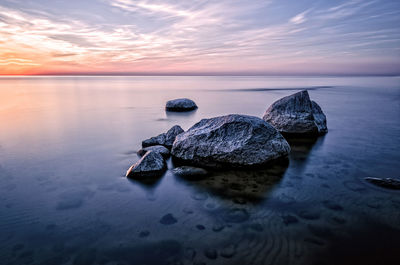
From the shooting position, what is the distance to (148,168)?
593cm

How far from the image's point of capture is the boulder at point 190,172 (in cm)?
589

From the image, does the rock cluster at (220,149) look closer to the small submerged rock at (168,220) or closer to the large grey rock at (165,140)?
the large grey rock at (165,140)

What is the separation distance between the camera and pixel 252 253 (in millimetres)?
3264

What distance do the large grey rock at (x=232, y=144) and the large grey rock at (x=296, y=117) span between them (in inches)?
135

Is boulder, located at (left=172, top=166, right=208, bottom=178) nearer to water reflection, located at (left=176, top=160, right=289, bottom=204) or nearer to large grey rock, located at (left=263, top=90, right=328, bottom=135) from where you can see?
water reflection, located at (left=176, top=160, right=289, bottom=204)

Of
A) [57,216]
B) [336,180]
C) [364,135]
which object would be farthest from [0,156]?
[364,135]

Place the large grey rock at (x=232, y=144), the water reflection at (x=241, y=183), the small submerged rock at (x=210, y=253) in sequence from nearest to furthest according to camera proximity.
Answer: the small submerged rock at (x=210, y=253) < the water reflection at (x=241, y=183) < the large grey rock at (x=232, y=144)

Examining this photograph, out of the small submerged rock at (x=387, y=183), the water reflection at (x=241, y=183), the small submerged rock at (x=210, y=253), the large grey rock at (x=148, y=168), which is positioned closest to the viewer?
the small submerged rock at (x=210, y=253)

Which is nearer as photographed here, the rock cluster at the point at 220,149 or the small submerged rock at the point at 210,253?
the small submerged rock at the point at 210,253

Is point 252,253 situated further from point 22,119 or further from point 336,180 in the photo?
point 22,119

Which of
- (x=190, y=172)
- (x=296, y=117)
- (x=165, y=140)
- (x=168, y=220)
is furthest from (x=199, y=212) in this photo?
(x=296, y=117)

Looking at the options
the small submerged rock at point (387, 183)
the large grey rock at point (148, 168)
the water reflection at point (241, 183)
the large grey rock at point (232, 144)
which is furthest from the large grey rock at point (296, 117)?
the large grey rock at point (148, 168)

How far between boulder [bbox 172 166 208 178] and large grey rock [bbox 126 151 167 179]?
391mm

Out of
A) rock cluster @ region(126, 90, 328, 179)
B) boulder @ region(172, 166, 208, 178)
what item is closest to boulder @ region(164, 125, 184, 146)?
rock cluster @ region(126, 90, 328, 179)
